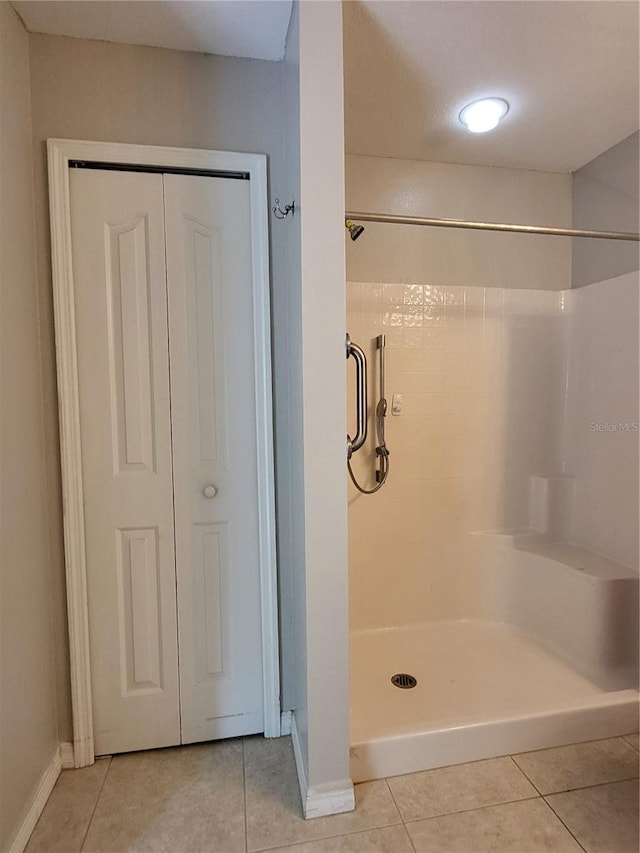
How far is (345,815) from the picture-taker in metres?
1.36

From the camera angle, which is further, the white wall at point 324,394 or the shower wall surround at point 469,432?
the shower wall surround at point 469,432

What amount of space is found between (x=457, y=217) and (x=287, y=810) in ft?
8.29

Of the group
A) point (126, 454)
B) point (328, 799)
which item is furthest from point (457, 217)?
point (328, 799)

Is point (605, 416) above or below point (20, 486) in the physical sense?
above

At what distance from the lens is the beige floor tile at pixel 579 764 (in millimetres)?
1480

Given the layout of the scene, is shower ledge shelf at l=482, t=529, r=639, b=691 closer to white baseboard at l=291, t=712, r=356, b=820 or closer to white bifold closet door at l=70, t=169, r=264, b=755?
white baseboard at l=291, t=712, r=356, b=820

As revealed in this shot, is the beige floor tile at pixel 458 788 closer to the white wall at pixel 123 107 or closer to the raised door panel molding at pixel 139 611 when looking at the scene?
the raised door panel molding at pixel 139 611

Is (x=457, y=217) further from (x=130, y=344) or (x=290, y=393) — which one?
(x=130, y=344)

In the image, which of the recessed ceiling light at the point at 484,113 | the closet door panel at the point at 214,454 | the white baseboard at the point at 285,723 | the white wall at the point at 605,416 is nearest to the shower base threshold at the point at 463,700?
the white baseboard at the point at 285,723

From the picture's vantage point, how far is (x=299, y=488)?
1.40 meters

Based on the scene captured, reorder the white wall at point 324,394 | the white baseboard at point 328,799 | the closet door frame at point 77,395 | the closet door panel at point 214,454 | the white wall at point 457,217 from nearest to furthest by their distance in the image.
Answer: the white wall at point 324,394 < the white baseboard at point 328,799 < the closet door frame at point 77,395 < the closet door panel at point 214,454 < the white wall at point 457,217

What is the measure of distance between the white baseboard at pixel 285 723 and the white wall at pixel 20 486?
2.56 ft

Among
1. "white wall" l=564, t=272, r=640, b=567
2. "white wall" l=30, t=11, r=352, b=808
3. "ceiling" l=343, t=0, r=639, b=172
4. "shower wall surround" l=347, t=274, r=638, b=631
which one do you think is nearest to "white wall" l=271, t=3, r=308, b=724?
"white wall" l=30, t=11, r=352, b=808

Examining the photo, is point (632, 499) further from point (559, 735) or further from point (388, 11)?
point (388, 11)
